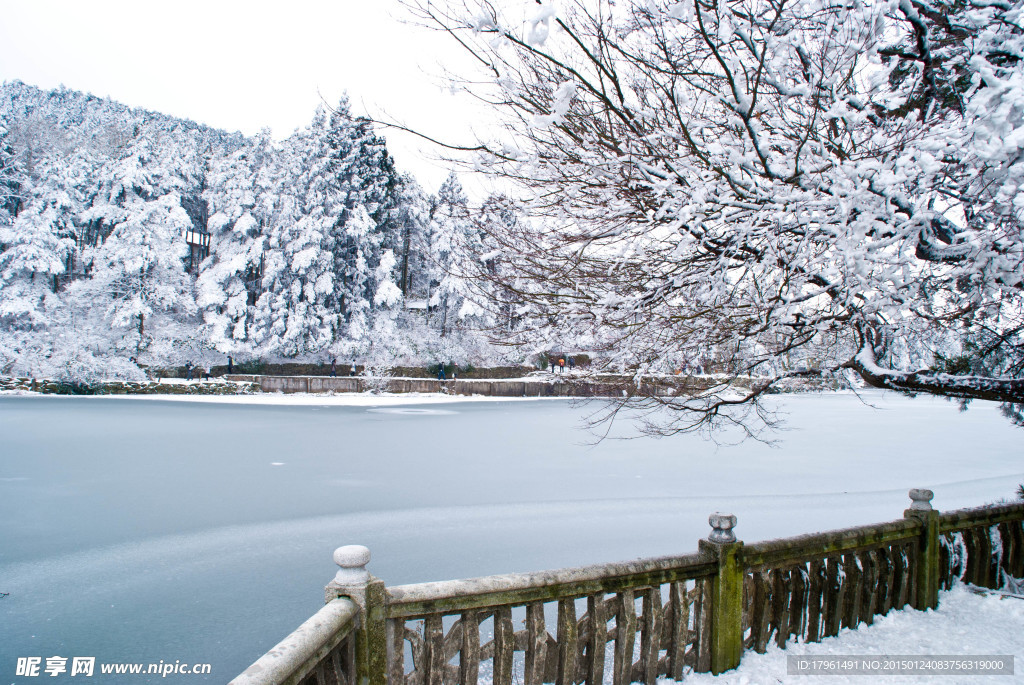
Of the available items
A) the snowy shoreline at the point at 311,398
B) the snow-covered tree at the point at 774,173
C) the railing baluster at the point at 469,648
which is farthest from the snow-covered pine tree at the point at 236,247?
the railing baluster at the point at 469,648

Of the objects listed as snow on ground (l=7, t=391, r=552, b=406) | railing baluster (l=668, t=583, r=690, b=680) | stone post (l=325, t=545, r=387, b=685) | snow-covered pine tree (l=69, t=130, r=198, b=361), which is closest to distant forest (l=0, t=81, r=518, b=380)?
snow-covered pine tree (l=69, t=130, r=198, b=361)

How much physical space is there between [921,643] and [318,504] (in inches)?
291

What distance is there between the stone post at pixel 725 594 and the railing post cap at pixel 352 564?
216 centimetres

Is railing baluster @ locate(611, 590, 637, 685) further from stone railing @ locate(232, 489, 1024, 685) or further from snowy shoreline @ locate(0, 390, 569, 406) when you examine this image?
snowy shoreline @ locate(0, 390, 569, 406)

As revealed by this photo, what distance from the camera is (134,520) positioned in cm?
776

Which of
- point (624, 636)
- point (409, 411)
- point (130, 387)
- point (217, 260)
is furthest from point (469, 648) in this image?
point (217, 260)

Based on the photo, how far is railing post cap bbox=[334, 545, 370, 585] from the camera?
2529 mm

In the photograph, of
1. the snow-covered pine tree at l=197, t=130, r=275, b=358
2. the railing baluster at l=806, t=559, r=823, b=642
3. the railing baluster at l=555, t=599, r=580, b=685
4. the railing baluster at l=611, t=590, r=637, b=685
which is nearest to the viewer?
the railing baluster at l=555, t=599, r=580, b=685

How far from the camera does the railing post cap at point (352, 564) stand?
2.53 m

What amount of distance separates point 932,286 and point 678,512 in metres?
6.10

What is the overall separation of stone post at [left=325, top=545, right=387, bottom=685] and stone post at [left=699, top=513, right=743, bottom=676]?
2077 mm

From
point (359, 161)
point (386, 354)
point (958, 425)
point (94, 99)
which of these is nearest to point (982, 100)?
point (958, 425)

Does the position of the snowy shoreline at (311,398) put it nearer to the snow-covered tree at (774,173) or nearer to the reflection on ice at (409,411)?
the reflection on ice at (409,411)

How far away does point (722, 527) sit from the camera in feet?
12.1
